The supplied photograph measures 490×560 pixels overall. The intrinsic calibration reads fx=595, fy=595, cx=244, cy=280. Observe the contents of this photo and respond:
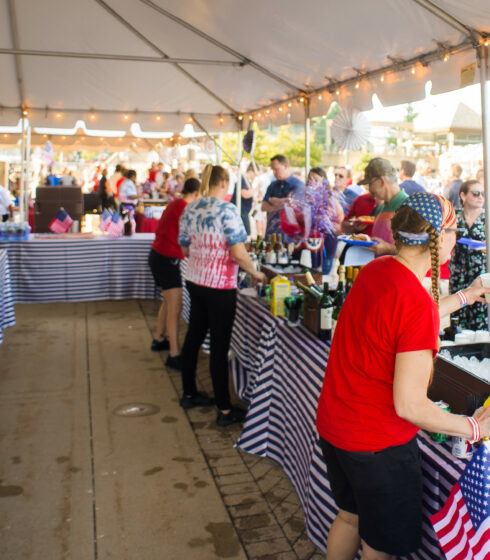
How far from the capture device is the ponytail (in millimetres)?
3512

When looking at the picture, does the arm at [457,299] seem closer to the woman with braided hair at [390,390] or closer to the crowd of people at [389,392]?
the crowd of people at [389,392]

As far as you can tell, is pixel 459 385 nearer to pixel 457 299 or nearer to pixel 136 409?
pixel 457 299

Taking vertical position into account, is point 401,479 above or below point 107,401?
above

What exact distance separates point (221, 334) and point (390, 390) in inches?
81.5

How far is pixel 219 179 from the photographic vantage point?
11.5 feet

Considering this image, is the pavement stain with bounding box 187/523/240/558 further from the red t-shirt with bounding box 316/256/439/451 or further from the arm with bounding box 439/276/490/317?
the arm with bounding box 439/276/490/317

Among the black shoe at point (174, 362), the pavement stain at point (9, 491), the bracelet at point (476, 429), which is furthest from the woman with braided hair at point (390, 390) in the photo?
the black shoe at point (174, 362)

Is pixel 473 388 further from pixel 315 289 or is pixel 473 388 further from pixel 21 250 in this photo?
pixel 21 250

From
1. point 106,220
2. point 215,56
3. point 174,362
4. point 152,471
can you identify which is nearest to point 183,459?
point 152,471

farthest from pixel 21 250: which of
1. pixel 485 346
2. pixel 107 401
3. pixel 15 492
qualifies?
pixel 485 346

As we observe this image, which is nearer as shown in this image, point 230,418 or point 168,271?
point 230,418

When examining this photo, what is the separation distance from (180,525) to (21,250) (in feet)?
15.8

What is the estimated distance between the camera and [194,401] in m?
3.89

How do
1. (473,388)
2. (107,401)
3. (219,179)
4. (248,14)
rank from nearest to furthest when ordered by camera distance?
(473,388), (219,179), (107,401), (248,14)
